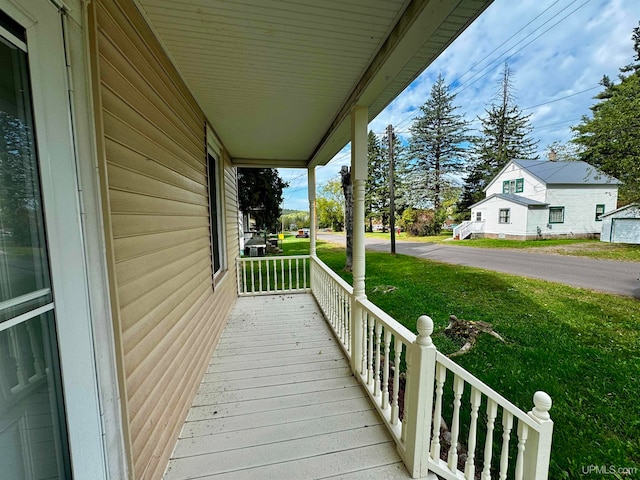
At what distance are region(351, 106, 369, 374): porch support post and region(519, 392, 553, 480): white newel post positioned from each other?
138cm

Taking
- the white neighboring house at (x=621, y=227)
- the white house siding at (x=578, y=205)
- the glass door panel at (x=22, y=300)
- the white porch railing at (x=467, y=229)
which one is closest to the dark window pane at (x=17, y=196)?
the glass door panel at (x=22, y=300)

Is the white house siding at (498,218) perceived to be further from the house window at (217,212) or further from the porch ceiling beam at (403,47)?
the house window at (217,212)

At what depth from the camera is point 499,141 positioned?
75.4ft

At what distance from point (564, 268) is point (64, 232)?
1058cm

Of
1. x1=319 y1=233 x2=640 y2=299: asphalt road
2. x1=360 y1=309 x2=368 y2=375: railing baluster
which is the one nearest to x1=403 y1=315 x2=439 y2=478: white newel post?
x1=360 y1=309 x2=368 y2=375: railing baluster

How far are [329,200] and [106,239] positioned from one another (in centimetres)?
2277

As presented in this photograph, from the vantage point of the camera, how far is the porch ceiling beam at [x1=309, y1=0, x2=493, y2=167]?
1.23 meters

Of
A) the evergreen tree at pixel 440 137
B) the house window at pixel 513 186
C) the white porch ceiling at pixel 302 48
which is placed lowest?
the white porch ceiling at pixel 302 48

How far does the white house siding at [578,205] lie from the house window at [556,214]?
0.17 meters

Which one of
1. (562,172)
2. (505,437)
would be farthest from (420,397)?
(562,172)

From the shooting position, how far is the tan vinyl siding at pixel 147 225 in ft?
3.77

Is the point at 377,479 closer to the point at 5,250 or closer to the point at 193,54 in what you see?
the point at 5,250

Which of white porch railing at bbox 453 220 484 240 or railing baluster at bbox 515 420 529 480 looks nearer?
railing baluster at bbox 515 420 529 480

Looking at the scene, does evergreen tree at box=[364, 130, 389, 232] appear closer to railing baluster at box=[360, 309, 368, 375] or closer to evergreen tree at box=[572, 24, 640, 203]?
evergreen tree at box=[572, 24, 640, 203]
